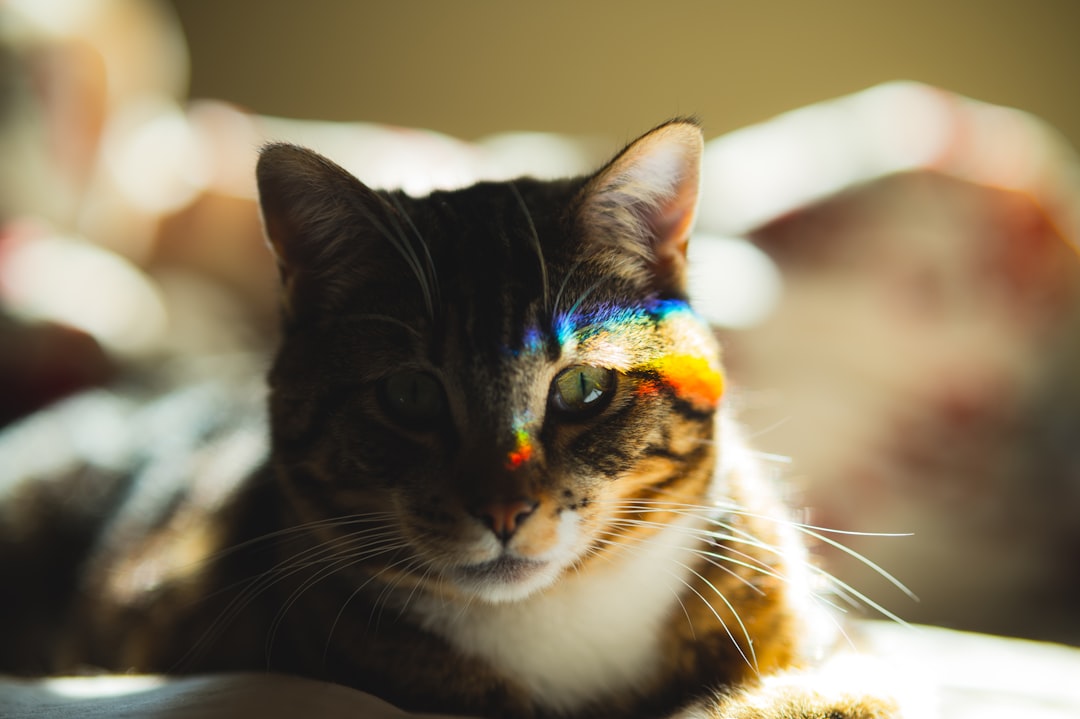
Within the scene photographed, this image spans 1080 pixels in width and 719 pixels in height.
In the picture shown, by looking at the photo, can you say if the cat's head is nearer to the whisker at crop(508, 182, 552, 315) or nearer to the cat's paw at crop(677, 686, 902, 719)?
the whisker at crop(508, 182, 552, 315)

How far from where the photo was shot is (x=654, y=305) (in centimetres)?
Result: 94

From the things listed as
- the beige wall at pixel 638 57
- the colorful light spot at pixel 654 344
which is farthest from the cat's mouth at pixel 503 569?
the beige wall at pixel 638 57

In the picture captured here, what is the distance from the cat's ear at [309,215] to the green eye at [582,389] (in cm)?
29

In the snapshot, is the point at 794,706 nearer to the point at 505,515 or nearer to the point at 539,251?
the point at 505,515

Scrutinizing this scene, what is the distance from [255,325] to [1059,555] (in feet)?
6.19

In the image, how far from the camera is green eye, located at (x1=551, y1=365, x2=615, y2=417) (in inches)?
33.4

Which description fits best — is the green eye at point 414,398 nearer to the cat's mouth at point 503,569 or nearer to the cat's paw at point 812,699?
the cat's mouth at point 503,569

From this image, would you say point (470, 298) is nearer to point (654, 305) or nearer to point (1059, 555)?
point (654, 305)

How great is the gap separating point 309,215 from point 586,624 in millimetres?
594

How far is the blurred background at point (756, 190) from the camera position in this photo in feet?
5.02

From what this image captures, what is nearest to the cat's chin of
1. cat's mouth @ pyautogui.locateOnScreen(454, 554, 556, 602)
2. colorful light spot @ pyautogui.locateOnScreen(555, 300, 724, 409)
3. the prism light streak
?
cat's mouth @ pyautogui.locateOnScreen(454, 554, 556, 602)

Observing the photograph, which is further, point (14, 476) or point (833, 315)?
point (833, 315)

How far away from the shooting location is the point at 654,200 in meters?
0.94

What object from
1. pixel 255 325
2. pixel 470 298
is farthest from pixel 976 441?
pixel 255 325
